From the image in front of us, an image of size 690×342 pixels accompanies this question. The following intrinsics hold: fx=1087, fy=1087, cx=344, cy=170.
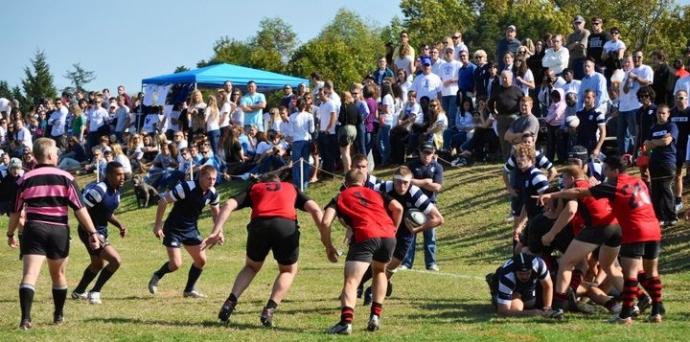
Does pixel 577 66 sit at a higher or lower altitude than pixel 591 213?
higher

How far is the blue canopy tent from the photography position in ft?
108

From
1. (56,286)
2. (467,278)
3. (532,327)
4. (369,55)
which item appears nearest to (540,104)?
(467,278)

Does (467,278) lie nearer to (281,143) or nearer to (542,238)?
(542,238)

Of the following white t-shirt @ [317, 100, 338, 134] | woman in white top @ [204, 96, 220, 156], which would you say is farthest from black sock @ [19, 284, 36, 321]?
woman in white top @ [204, 96, 220, 156]

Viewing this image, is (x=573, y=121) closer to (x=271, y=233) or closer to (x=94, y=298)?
(x=94, y=298)

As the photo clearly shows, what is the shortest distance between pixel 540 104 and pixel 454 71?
2.46 m

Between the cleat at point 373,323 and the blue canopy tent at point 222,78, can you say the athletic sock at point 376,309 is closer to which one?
the cleat at point 373,323

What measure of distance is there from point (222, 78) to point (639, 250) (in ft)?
76.0

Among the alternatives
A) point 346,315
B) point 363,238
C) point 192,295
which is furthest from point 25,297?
→ point 192,295

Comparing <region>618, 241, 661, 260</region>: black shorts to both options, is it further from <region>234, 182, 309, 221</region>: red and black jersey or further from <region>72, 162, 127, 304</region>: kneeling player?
<region>72, 162, 127, 304</region>: kneeling player

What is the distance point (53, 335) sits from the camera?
10.6 metres

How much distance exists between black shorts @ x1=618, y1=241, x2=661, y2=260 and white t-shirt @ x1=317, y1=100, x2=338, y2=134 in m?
13.7

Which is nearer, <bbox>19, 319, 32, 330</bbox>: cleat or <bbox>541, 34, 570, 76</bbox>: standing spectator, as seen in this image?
<bbox>19, 319, 32, 330</bbox>: cleat

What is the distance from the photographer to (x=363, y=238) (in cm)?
1092
